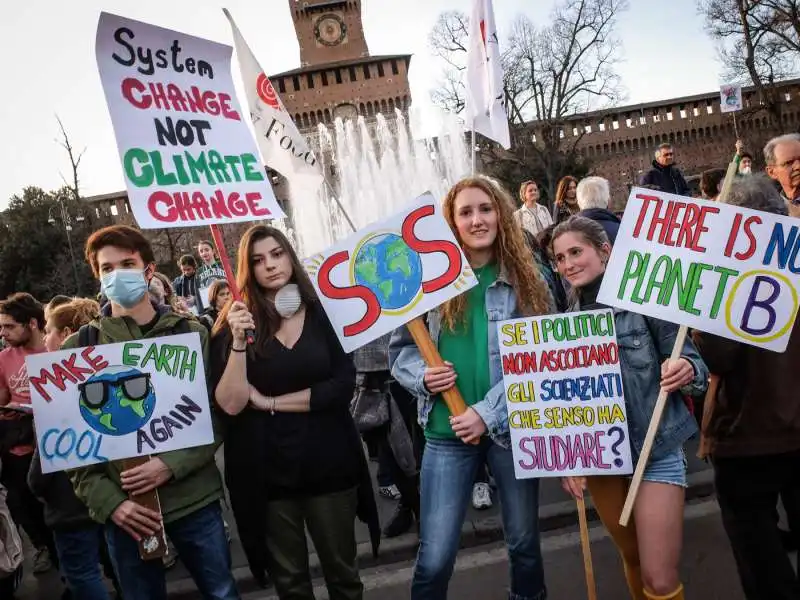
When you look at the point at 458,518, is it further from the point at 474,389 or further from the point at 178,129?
the point at 178,129

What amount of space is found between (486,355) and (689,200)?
893 millimetres

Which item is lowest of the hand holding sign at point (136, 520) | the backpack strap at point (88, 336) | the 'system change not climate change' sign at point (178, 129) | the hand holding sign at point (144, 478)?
the hand holding sign at point (136, 520)

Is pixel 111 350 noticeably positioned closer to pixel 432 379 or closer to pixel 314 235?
pixel 432 379

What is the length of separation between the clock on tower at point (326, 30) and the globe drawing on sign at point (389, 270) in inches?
1851

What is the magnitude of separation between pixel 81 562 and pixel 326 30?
160ft

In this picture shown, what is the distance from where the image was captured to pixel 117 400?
2.14 m

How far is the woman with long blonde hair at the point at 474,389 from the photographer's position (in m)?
2.12

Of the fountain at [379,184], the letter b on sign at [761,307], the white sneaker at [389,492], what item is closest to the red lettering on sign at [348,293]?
the letter b on sign at [761,307]

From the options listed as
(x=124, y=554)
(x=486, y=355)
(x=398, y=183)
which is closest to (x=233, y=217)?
(x=486, y=355)

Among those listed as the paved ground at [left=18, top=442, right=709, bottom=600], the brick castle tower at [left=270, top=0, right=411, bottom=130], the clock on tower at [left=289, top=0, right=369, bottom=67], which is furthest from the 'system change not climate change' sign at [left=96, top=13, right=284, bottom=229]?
the clock on tower at [left=289, top=0, right=369, bottom=67]

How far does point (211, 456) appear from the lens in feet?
7.35

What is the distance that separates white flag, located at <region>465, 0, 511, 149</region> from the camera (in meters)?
3.90

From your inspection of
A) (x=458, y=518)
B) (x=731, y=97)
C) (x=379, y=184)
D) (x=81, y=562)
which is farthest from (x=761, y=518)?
(x=379, y=184)

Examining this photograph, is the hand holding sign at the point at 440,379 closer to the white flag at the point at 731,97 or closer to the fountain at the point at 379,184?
the white flag at the point at 731,97
